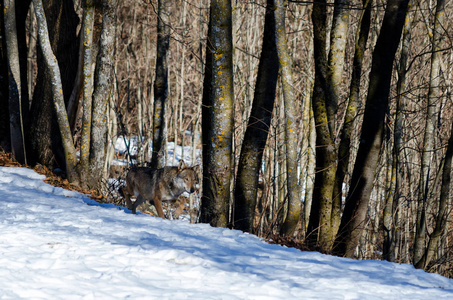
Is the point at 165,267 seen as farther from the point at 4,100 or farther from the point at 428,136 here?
the point at 428,136

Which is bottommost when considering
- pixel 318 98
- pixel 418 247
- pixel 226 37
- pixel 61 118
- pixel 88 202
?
pixel 418 247

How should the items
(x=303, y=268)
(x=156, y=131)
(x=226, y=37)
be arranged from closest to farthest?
1. (x=303, y=268)
2. (x=226, y=37)
3. (x=156, y=131)

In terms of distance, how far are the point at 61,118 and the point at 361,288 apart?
7447 millimetres

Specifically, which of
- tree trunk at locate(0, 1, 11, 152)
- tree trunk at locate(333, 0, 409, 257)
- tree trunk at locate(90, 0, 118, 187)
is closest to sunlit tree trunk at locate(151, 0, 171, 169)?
tree trunk at locate(90, 0, 118, 187)

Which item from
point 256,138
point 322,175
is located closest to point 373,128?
point 322,175

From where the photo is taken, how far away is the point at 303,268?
498cm

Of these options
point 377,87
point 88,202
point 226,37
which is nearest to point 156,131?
point 88,202

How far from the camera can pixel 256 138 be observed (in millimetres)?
8258

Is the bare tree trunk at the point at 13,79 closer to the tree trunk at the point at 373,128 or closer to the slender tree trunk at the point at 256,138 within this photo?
the slender tree trunk at the point at 256,138

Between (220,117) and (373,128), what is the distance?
270 cm

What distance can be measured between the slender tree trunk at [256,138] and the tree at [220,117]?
20.4 inches

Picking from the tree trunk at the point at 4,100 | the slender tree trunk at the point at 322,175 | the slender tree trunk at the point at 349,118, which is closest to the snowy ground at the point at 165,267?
the slender tree trunk at the point at 322,175

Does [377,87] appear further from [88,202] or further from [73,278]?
[73,278]

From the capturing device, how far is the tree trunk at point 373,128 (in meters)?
8.02
